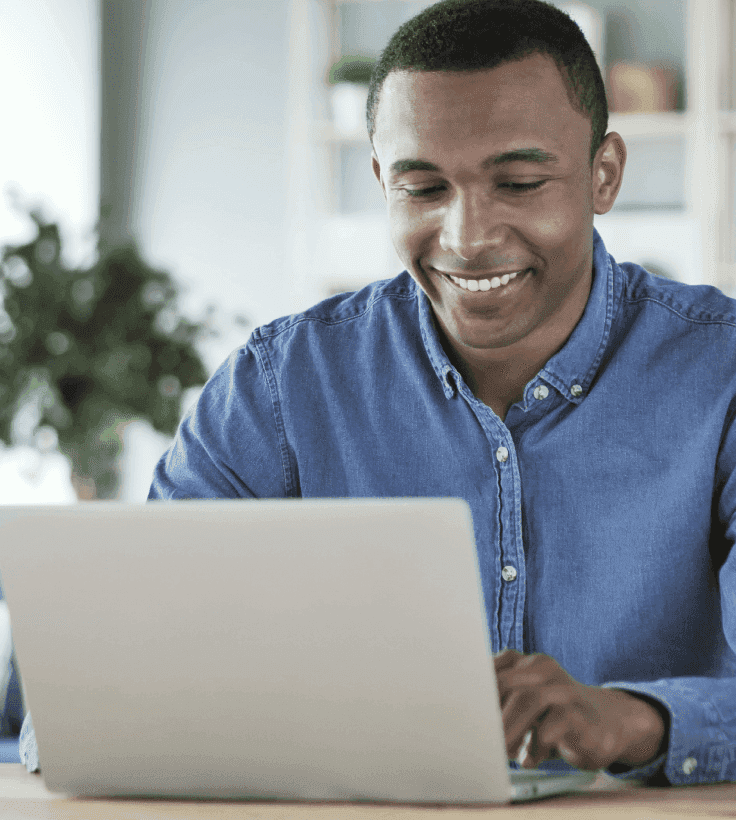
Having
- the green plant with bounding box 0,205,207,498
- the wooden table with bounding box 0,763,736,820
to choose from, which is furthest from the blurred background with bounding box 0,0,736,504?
the wooden table with bounding box 0,763,736,820

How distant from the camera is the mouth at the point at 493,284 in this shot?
1.25 meters

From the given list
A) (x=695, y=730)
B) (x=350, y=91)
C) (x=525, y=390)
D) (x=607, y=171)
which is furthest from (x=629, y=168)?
(x=695, y=730)

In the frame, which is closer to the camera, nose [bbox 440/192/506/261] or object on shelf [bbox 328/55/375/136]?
nose [bbox 440/192/506/261]

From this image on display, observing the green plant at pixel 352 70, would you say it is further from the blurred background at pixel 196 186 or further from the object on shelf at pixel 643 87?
the object on shelf at pixel 643 87

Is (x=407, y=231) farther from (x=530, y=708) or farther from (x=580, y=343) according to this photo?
(x=530, y=708)

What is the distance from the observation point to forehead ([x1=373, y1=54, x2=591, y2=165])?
1168mm

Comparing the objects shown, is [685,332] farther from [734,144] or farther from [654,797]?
[734,144]

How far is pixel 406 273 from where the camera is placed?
143cm

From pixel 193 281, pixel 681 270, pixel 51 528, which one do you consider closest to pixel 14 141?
pixel 193 281

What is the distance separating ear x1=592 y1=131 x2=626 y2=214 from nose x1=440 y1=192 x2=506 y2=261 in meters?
0.17

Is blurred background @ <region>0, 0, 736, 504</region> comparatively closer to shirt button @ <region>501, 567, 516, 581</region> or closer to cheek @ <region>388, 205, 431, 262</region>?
cheek @ <region>388, 205, 431, 262</region>

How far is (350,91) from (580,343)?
2.71 metres

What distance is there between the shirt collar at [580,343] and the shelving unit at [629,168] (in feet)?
7.59

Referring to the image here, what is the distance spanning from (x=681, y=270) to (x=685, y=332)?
2394 mm
